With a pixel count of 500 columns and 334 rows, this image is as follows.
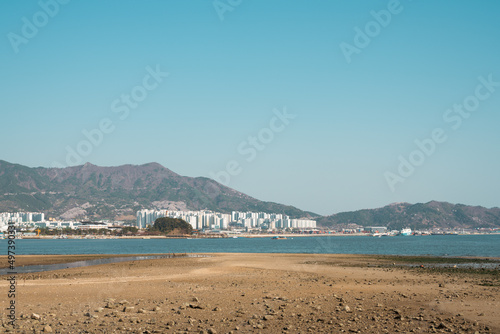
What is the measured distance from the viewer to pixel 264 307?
18.7 m

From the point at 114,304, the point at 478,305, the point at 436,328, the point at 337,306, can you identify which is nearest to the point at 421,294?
the point at 478,305

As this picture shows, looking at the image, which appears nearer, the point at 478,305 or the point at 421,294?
the point at 478,305

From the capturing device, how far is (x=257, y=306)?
19.0 m

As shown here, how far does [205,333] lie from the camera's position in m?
14.3

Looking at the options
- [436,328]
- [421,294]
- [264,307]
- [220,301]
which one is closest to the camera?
[436,328]

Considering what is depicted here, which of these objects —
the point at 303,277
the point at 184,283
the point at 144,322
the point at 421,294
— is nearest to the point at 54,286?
the point at 184,283

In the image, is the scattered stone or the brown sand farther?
the scattered stone

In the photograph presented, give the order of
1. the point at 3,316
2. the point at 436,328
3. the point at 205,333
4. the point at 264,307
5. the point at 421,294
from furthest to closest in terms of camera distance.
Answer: the point at 421,294, the point at 264,307, the point at 3,316, the point at 436,328, the point at 205,333

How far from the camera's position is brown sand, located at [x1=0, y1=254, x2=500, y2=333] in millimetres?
15391

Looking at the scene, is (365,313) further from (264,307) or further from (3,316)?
(3,316)

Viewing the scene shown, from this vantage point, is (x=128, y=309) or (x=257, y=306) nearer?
(x=128, y=309)

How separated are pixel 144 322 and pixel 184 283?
38.5ft

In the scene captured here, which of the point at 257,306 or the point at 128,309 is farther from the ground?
the point at 128,309

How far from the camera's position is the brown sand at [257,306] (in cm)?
1539
